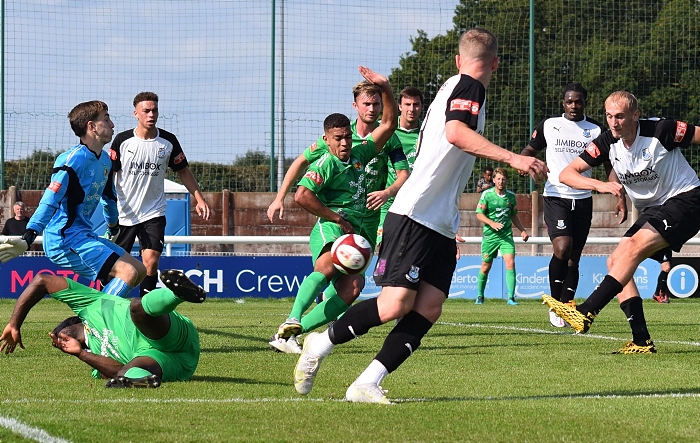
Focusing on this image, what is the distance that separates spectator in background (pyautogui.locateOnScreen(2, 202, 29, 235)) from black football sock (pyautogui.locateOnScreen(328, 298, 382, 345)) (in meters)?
13.4

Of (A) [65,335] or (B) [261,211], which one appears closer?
(A) [65,335]

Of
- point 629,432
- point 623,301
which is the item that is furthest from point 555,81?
point 629,432

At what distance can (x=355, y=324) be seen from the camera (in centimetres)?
551

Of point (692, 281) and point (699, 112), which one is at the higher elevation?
point (699, 112)

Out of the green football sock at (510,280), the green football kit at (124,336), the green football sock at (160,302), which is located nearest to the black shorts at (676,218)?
the green football kit at (124,336)

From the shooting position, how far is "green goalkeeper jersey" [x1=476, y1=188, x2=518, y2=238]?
56.0 ft

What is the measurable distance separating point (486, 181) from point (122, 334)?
14.1 metres

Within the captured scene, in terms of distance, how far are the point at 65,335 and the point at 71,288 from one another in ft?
0.98

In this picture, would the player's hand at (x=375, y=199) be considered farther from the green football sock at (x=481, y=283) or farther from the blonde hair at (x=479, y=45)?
the green football sock at (x=481, y=283)

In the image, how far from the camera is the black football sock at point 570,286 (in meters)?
10.8

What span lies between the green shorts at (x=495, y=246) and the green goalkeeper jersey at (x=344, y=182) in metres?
8.50

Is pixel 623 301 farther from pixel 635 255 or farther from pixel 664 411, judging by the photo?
pixel 664 411

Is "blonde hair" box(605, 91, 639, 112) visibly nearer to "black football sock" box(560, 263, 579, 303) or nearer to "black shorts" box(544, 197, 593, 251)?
"black football sock" box(560, 263, 579, 303)

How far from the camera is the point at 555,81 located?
20516 mm
